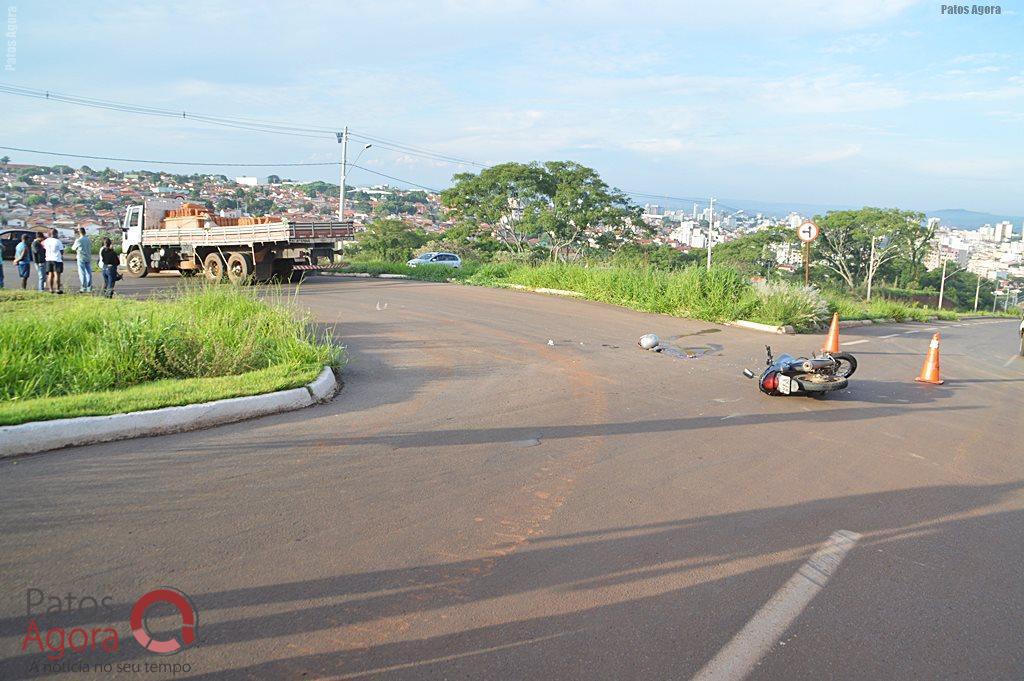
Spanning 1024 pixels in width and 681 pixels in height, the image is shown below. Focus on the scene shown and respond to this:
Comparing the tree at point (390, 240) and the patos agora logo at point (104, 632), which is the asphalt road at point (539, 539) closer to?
the patos agora logo at point (104, 632)

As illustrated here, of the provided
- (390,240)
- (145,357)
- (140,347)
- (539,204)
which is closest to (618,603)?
(145,357)

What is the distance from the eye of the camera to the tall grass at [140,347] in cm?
786

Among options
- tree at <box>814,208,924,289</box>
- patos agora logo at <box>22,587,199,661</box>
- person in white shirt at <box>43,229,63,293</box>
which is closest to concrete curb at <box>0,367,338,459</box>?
patos agora logo at <box>22,587,199,661</box>

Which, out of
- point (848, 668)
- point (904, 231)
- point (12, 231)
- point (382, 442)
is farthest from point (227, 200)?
point (848, 668)

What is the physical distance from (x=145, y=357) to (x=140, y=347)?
0.49ft

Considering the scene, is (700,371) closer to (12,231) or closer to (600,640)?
(600,640)

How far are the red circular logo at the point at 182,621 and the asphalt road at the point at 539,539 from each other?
6cm

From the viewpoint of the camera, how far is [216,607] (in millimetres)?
3773

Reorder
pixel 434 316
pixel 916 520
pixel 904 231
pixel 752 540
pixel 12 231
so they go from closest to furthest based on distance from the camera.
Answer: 1. pixel 752 540
2. pixel 916 520
3. pixel 434 316
4. pixel 12 231
5. pixel 904 231

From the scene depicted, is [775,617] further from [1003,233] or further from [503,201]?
[1003,233]

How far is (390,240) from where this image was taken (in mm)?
49250

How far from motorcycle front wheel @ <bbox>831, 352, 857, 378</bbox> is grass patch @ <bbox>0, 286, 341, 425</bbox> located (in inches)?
265

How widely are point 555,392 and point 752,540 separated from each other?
15.0 feet

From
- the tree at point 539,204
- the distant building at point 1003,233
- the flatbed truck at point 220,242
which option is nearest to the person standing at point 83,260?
the flatbed truck at point 220,242
